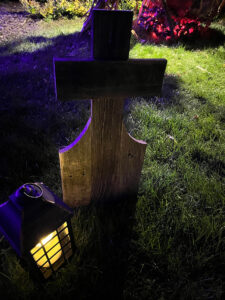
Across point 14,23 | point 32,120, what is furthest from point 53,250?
point 14,23

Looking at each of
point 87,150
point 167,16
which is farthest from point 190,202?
point 167,16

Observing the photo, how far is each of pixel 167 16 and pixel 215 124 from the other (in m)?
4.28

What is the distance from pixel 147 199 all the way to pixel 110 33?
1351 millimetres

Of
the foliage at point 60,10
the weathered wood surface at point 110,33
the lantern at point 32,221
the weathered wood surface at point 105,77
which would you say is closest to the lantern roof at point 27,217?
the lantern at point 32,221

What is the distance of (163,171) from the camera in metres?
2.24

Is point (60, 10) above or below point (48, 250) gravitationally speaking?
above

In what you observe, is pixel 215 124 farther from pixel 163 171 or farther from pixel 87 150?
pixel 87 150

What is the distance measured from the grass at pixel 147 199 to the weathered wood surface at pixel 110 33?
120cm

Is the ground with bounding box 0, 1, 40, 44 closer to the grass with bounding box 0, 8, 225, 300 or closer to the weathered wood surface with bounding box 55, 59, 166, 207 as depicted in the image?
the grass with bounding box 0, 8, 225, 300

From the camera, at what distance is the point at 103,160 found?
163 cm

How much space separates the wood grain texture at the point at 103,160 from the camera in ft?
4.71

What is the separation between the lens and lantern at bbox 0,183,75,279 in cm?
107

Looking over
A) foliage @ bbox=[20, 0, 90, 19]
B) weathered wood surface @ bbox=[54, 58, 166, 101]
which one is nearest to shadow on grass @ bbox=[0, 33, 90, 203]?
weathered wood surface @ bbox=[54, 58, 166, 101]

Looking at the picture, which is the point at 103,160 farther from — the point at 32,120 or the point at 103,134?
the point at 32,120
